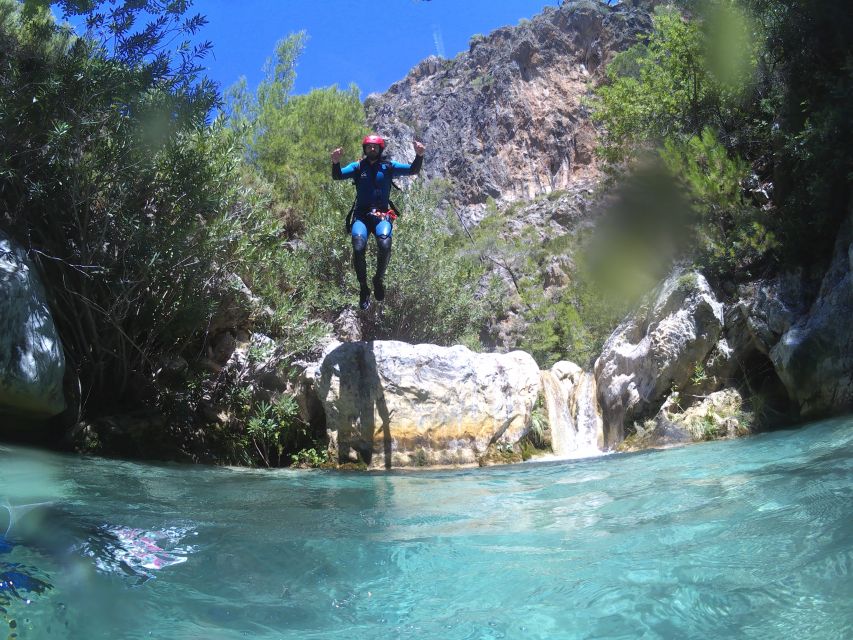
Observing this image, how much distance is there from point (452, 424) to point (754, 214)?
23.2 ft

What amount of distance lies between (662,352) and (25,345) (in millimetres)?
9682

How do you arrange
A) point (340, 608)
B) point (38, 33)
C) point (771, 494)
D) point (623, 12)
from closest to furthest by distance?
point (340, 608) → point (771, 494) → point (38, 33) → point (623, 12)

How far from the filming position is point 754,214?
38.4ft

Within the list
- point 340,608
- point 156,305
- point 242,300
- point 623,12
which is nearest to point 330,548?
point 340,608

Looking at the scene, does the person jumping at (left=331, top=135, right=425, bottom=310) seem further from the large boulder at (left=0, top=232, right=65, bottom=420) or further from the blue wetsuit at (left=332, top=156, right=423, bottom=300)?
the large boulder at (left=0, top=232, right=65, bottom=420)

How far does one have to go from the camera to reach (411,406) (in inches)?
380

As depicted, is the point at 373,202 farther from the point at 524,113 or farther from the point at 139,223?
the point at 524,113

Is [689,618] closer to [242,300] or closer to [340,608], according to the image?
[340,608]

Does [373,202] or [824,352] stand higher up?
[373,202]

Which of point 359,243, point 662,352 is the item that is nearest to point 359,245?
point 359,243

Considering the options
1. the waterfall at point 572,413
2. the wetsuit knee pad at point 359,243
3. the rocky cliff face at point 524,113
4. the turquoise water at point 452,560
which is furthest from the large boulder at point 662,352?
the rocky cliff face at point 524,113

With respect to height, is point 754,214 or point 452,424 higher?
point 754,214

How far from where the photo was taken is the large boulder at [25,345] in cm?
718

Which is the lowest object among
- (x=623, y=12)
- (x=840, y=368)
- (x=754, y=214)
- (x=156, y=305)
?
(x=840, y=368)
